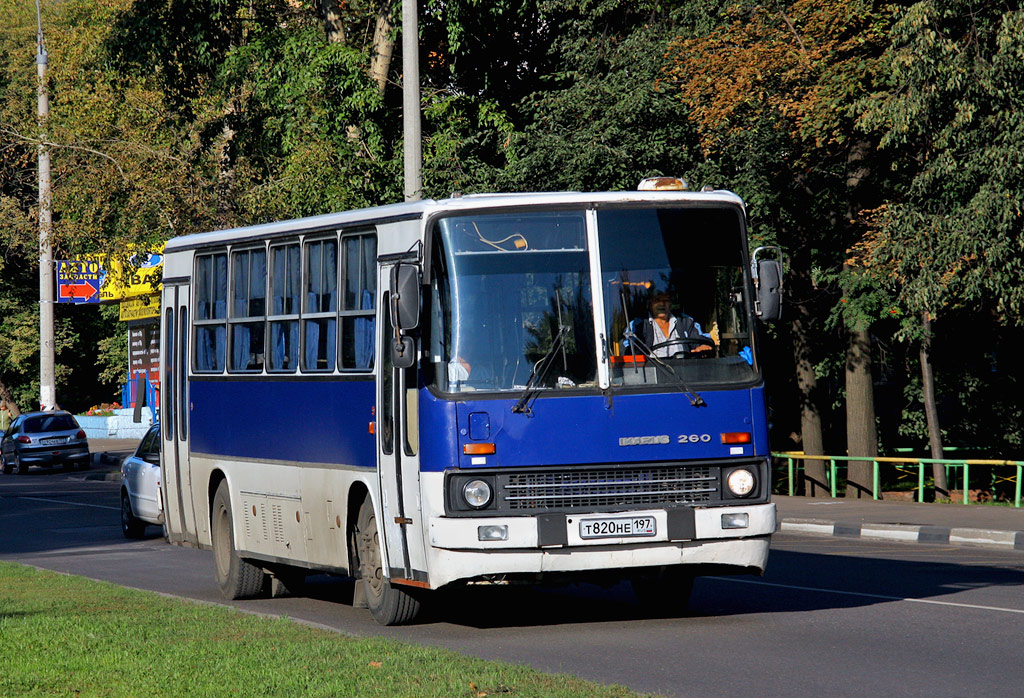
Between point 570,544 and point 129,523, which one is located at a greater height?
point 570,544

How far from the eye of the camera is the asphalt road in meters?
8.88

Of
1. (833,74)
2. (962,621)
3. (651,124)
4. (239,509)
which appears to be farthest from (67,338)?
(962,621)

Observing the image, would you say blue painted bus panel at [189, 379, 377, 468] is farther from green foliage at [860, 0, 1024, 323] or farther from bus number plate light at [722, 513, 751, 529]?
green foliage at [860, 0, 1024, 323]

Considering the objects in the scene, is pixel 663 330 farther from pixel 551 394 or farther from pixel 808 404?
pixel 808 404

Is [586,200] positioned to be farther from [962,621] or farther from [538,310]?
[962,621]

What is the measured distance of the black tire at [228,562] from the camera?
545 inches

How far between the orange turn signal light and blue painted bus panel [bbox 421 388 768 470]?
3 cm

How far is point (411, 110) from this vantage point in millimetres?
21734

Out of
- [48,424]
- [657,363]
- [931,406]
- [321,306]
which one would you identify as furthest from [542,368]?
[48,424]

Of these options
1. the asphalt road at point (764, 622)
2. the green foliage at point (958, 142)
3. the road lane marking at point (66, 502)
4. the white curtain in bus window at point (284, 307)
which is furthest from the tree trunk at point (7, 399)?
the white curtain in bus window at point (284, 307)

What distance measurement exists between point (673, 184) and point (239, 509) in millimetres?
4901

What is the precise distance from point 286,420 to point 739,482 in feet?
12.5

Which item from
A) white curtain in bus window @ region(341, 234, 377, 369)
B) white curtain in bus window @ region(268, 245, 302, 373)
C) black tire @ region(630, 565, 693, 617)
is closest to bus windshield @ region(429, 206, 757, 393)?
white curtain in bus window @ region(341, 234, 377, 369)

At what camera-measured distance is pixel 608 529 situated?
10.5 metres
